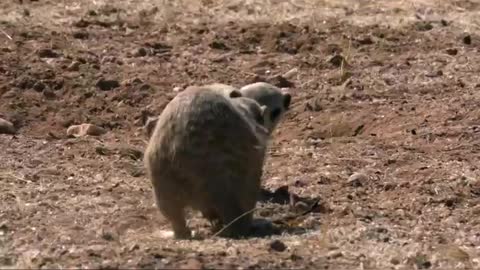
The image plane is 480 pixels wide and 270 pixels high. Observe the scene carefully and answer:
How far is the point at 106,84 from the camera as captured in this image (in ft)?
42.8

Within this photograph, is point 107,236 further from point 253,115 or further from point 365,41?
point 365,41

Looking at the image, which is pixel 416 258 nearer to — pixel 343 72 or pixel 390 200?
pixel 390 200

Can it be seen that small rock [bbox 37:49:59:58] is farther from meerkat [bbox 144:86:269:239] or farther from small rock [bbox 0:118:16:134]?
meerkat [bbox 144:86:269:239]

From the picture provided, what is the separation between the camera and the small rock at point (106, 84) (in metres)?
13.0

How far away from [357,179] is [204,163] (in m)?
1.91

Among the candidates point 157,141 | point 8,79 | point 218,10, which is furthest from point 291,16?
point 157,141

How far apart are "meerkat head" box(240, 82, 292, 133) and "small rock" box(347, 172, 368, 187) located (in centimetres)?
114

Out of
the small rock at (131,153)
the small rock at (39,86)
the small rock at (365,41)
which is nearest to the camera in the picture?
the small rock at (131,153)

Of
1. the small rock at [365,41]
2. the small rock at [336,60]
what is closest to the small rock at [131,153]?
the small rock at [336,60]

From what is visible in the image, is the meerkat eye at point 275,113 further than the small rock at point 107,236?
Yes

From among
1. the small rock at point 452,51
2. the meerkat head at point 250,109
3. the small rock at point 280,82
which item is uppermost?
the meerkat head at point 250,109

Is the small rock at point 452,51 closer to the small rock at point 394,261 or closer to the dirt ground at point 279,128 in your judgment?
the dirt ground at point 279,128

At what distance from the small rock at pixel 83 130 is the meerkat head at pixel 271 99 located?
1.52 meters

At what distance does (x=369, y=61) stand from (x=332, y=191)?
16.0 feet
